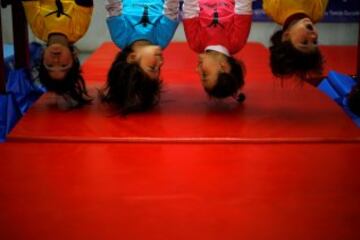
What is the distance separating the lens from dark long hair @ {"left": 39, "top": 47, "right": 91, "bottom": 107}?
1.80m

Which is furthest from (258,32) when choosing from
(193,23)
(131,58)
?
(131,58)

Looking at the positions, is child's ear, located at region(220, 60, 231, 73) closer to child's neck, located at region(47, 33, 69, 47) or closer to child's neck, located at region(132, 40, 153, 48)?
child's neck, located at region(132, 40, 153, 48)

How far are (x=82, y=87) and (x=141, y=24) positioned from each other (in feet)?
1.07

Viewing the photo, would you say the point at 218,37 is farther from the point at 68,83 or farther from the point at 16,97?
the point at 16,97

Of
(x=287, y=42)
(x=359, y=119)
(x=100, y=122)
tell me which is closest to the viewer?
(x=287, y=42)

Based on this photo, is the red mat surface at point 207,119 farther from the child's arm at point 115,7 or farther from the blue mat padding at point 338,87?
the child's arm at point 115,7

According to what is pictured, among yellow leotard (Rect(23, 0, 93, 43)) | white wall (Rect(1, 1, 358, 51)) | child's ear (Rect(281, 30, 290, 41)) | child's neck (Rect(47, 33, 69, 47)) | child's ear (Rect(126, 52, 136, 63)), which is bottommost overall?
white wall (Rect(1, 1, 358, 51))

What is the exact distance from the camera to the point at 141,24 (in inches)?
72.1

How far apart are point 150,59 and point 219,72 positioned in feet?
0.70

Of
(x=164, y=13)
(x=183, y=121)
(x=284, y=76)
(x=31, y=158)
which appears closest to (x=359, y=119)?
(x=284, y=76)

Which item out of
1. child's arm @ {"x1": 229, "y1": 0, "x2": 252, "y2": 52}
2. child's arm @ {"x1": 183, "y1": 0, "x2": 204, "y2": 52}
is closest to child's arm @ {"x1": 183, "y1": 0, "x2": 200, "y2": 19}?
child's arm @ {"x1": 183, "y1": 0, "x2": 204, "y2": 52}

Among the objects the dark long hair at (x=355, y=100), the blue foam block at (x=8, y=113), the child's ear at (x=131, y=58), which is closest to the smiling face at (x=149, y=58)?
the child's ear at (x=131, y=58)

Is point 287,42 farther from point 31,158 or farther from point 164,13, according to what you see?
point 31,158

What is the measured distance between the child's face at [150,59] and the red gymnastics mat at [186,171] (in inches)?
6.5
